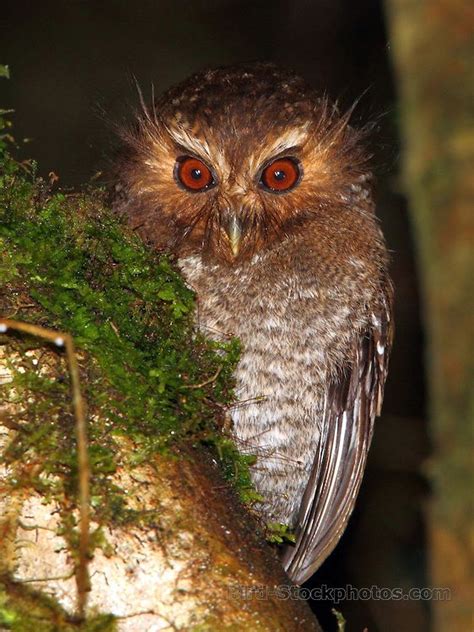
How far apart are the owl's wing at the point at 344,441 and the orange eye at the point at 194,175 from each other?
89cm

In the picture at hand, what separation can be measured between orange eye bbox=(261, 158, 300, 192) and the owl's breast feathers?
0.24 m

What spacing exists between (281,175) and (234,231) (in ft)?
1.18

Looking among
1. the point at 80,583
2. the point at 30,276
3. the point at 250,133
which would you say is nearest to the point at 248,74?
the point at 250,133

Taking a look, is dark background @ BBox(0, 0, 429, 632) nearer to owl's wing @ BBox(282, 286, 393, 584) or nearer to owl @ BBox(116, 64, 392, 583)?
owl's wing @ BBox(282, 286, 393, 584)

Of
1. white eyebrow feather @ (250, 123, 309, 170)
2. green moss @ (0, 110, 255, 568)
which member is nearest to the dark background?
white eyebrow feather @ (250, 123, 309, 170)

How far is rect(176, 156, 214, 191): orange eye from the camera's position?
320 cm

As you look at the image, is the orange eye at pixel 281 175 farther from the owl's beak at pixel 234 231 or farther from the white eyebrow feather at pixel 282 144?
the owl's beak at pixel 234 231

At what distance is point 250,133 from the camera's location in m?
3.08

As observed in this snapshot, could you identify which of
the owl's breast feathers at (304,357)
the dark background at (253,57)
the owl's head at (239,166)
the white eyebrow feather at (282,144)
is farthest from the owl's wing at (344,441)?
the dark background at (253,57)

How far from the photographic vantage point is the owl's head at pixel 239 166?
310cm

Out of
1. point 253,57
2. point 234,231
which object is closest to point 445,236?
point 234,231

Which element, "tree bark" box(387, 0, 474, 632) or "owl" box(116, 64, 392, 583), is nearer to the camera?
"tree bark" box(387, 0, 474, 632)

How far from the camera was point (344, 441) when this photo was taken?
3.35 metres

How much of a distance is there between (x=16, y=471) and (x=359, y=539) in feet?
12.8
